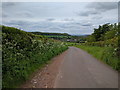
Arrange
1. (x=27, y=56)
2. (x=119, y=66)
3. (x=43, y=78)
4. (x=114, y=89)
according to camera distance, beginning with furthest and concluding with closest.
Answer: (x=27, y=56) → (x=119, y=66) → (x=43, y=78) → (x=114, y=89)

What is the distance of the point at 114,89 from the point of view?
16.9ft

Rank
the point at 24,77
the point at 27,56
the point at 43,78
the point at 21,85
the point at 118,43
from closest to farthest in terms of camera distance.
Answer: the point at 21,85
the point at 24,77
the point at 43,78
the point at 27,56
the point at 118,43

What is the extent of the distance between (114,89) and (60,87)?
1959 mm

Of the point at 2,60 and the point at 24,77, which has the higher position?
the point at 2,60

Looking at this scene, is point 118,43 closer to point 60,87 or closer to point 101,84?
point 101,84

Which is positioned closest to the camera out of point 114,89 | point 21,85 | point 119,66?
point 114,89

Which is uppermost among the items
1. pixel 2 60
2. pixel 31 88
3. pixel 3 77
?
pixel 2 60

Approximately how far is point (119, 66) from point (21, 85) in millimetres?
5315

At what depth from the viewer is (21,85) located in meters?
5.60

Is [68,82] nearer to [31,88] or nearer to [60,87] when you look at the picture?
[60,87]

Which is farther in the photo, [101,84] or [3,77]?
[101,84]

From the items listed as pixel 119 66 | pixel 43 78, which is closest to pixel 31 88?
pixel 43 78

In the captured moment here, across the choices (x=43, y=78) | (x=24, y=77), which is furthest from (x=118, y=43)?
(x=24, y=77)

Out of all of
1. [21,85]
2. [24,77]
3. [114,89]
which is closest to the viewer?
[114,89]
